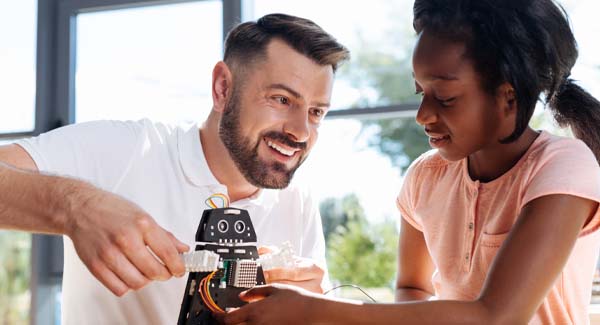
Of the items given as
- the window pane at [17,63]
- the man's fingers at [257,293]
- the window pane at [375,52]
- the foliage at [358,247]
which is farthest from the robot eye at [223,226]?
the foliage at [358,247]

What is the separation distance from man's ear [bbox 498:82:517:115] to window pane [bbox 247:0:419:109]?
3231mm

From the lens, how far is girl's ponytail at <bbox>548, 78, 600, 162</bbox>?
1400 mm

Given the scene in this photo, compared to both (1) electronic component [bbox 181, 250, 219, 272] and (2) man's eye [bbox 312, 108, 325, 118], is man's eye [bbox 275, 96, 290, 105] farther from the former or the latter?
(1) electronic component [bbox 181, 250, 219, 272]

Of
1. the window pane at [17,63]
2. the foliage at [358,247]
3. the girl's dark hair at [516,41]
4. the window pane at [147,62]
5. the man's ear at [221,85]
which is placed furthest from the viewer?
Result: the foliage at [358,247]

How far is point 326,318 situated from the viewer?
111cm

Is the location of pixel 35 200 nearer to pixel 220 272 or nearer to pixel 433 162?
pixel 220 272

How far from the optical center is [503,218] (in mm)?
1341

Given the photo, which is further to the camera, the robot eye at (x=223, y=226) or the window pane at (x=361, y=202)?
the window pane at (x=361, y=202)

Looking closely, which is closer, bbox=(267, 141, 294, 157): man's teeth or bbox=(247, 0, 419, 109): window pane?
bbox=(267, 141, 294, 157): man's teeth

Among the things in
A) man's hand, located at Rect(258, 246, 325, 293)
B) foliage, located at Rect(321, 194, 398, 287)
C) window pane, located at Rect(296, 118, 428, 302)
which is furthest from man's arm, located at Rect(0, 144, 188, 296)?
foliage, located at Rect(321, 194, 398, 287)

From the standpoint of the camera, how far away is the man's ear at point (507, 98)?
126 cm

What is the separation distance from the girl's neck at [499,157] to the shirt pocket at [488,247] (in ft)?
0.40

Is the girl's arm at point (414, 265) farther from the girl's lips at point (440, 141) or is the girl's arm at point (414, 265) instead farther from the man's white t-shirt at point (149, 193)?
the girl's lips at point (440, 141)

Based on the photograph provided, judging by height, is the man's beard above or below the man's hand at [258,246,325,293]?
above
